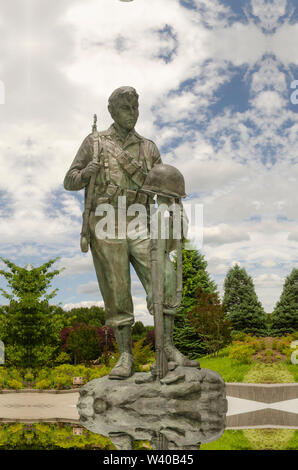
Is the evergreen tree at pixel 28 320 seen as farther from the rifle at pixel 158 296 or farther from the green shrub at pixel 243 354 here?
the rifle at pixel 158 296

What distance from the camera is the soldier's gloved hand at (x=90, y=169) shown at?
17.6 feet

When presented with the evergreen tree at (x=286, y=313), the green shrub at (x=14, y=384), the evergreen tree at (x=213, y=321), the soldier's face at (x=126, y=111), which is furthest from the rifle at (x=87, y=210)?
the evergreen tree at (x=286, y=313)

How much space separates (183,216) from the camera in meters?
5.37

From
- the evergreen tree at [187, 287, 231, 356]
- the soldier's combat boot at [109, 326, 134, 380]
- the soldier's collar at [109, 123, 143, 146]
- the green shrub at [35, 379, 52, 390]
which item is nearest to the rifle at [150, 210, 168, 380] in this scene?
the soldier's combat boot at [109, 326, 134, 380]

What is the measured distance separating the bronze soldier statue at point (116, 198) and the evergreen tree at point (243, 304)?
1492 centimetres

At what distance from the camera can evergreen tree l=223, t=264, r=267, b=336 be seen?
20188 mm

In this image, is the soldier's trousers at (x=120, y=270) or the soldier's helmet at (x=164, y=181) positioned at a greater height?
the soldier's helmet at (x=164, y=181)

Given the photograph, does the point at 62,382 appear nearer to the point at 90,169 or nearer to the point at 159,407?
the point at 159,407

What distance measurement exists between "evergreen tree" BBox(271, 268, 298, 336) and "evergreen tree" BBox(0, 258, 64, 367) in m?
12.0

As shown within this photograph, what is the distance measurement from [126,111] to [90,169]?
85 centimetres

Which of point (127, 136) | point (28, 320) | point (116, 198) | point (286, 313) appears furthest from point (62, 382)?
point (286, 313)

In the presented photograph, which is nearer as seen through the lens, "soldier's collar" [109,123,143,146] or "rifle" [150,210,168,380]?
"rifle" [150,210,168,380]
